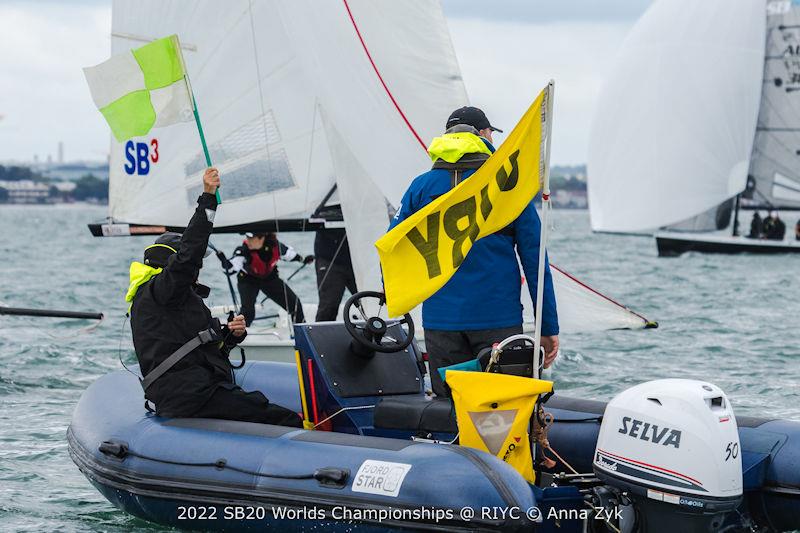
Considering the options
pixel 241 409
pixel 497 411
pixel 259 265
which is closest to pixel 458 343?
pixel 497 411

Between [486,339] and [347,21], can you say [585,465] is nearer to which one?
[486,339]

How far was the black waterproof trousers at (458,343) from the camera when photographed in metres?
5.62

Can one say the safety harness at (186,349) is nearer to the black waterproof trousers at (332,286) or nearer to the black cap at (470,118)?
the black cap at (470,118)

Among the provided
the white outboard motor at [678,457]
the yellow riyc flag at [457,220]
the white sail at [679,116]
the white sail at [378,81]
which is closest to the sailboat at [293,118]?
the white sail at [378,81]

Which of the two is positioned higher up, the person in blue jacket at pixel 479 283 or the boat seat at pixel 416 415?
the person in blue jacket at pixel 479 283

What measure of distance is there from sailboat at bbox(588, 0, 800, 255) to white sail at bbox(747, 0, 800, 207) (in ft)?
0.09

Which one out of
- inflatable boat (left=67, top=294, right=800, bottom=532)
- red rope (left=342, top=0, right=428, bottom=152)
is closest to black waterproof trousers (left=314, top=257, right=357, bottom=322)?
red rope (left=342, top=0, right=428, bottom=152)

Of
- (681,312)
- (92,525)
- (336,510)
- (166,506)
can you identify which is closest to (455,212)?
(336,510)

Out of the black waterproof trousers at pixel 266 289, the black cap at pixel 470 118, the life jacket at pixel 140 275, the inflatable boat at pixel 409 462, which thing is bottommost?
the inflatable boat at pixel 409 462

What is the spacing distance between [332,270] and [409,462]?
549 centimetres

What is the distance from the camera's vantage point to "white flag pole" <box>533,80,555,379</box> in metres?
5.27

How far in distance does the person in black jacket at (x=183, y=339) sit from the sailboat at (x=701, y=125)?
28796 mm

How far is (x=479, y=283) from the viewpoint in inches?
221

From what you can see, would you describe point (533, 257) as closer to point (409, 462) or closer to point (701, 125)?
point (409, 462)
